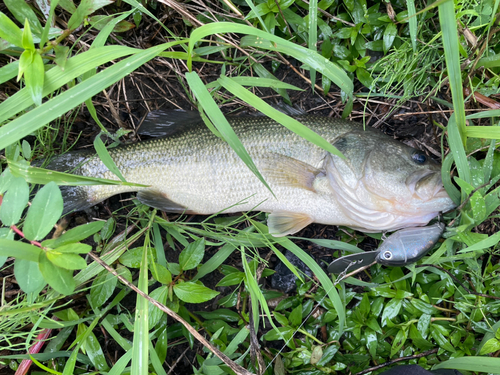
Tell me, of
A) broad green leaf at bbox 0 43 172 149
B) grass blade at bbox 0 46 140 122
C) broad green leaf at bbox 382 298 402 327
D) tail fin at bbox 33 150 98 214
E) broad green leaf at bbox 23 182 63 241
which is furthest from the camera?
tail fin at bbox 33 150 98 214

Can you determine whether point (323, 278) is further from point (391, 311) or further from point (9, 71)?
point (9, 71)

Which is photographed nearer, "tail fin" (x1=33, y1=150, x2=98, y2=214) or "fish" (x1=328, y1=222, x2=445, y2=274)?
"fish" (x1=328, y1=222, x2=445, y2=274)

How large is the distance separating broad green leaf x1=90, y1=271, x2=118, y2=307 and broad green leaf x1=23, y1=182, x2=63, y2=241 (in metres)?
0.96

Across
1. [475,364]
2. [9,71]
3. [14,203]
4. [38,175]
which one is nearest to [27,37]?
[9,71]

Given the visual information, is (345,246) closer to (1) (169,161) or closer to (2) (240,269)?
(2) (240,269)

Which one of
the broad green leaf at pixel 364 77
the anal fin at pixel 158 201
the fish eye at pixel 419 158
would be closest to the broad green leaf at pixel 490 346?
the fish eye at pixel 419 158

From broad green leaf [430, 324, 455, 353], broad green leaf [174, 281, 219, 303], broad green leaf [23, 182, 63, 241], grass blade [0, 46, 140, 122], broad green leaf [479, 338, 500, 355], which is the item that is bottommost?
broad green leaf [430, 324, 455, 353]

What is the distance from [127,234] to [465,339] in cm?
284

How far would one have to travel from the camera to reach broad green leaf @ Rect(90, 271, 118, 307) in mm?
2539

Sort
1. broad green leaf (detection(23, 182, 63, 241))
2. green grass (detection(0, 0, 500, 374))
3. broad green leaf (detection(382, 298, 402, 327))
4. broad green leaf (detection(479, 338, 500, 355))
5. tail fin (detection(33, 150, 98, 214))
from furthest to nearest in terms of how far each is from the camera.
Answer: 1. tail fin (detection(33, 150, 98, 214))
2. broad green leaf (detection(382, 298, 402, 327))
3. broad green leaf (detection(479, 338, 500, 355))
4. green grass (detection(0, 0, 500, 374))
5. broad green leaf (detection(23, 182, 63, 241))

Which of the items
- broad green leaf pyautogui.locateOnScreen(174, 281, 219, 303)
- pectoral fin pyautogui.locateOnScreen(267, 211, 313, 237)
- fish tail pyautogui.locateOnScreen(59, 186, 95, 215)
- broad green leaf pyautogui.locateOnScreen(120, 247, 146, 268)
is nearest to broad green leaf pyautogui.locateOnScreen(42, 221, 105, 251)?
broad green leaf pyautogui.locateOnScreen(120, 247, 146, 268)

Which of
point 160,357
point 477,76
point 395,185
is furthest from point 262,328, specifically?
point 477,76

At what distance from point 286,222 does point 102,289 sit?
1528 mm

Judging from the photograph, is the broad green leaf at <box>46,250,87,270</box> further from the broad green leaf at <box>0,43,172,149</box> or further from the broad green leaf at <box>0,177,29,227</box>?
the broad green leaf at <box>0,43,172,149</box>
